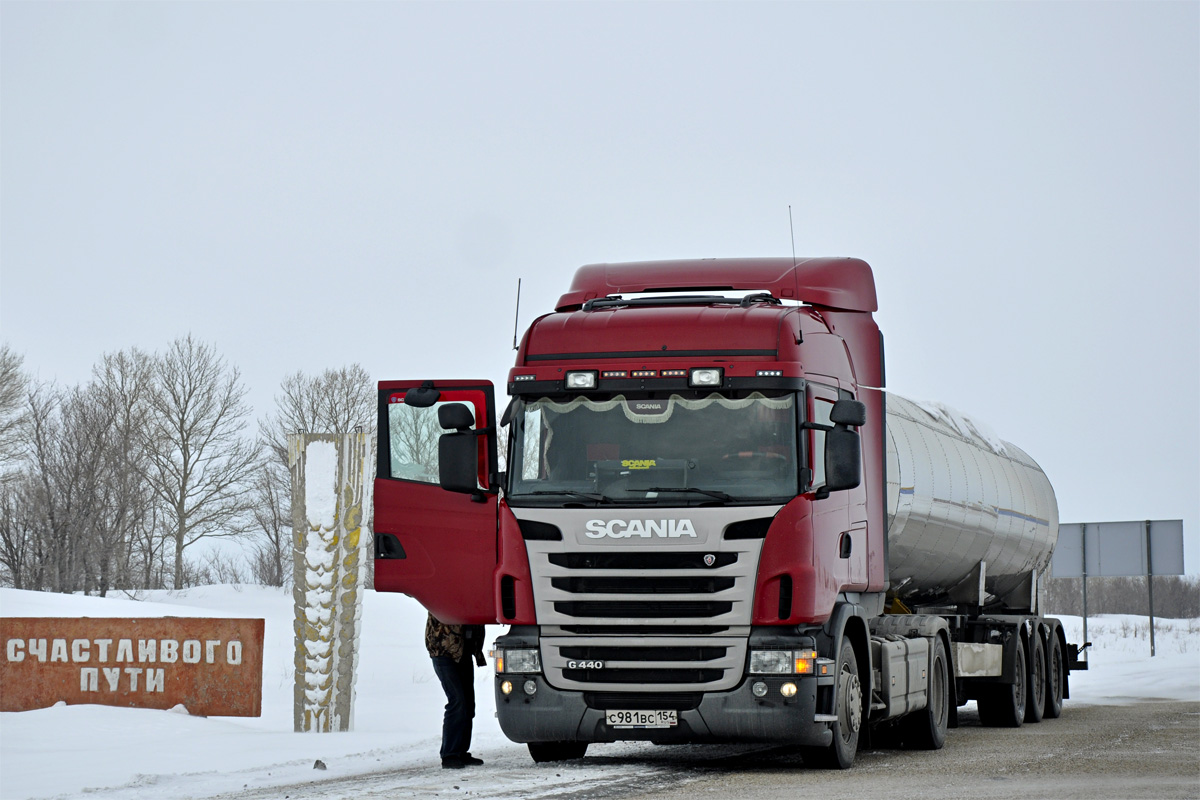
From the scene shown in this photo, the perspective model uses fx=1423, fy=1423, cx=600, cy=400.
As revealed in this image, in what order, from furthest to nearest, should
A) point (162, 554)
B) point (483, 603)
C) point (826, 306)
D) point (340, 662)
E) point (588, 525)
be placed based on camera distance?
point (162, 554)
point (340, 662)
point (826, 306)
point (483, 603)
point (588, 525)

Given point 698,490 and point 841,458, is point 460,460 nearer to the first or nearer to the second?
point 698,490

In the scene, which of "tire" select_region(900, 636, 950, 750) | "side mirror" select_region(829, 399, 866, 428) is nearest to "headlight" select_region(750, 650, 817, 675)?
"side mirror" select_region(829, 399, 866, 428)

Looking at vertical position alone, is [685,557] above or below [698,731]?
above

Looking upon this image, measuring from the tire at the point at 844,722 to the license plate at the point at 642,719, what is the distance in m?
1.36

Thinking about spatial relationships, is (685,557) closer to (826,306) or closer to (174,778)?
(826,306)

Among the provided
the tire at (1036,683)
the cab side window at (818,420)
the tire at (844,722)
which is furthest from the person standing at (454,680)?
the tire at (1036,683)

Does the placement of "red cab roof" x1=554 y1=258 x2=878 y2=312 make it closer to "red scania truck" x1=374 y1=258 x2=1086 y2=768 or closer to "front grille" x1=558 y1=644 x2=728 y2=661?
"red scania truck" x1=374 y1=258 x2=1086 y2=768

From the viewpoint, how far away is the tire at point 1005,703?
59.3ft

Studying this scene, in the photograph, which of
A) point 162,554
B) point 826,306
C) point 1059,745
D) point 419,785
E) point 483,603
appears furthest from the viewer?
point 162,554

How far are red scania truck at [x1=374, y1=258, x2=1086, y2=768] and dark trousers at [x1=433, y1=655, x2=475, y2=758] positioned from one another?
0.44 meters

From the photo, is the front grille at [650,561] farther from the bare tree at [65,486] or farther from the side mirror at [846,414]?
the bare tree at [65,486]

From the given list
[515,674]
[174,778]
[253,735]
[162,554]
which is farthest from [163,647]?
[162,554]

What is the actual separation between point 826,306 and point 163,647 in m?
8.54

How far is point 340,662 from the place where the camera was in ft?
51.4
